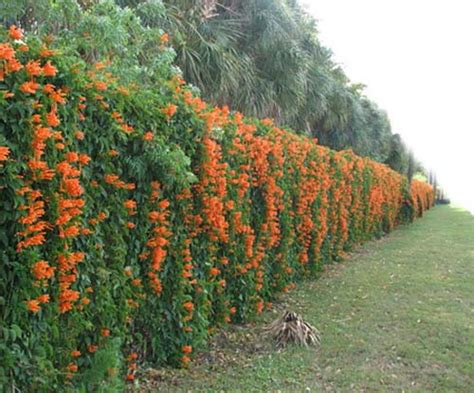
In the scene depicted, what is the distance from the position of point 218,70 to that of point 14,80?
5746 millimetres

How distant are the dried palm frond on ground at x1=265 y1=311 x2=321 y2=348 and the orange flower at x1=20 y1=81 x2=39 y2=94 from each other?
336 centimetres

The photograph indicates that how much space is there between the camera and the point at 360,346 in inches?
198

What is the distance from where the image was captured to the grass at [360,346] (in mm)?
4102

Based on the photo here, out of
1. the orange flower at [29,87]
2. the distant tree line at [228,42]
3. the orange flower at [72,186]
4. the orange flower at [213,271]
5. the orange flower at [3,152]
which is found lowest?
the orange flower at [213,271]

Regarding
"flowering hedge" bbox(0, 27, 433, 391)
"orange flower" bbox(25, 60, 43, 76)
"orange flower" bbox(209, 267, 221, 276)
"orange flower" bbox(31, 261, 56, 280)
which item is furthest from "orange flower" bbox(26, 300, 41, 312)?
"orange flower" bbox(209, 267, 221, 276)

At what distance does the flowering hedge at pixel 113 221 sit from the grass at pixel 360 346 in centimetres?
32

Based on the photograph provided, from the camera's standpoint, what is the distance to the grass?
4.10m

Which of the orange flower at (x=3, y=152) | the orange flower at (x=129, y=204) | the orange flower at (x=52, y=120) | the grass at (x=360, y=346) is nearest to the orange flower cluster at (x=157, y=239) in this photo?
the orange flower at (x=129, y=204)

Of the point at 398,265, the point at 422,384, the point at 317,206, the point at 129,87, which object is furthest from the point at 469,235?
the point at 129,87

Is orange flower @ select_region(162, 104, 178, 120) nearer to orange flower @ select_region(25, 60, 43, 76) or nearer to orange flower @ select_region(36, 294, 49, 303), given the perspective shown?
orange flower @ select_region(25, 60, 43, 76)

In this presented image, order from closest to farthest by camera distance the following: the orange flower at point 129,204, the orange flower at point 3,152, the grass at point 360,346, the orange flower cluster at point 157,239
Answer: the orange flower at point 3,152 < the orange flower at point 129,204 < the orange flower cluster at point 157,239 < the grass at point 360,346

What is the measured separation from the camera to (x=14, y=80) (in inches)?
106

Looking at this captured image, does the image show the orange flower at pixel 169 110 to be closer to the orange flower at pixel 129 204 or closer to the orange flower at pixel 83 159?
the orange flower at pixel 129 204

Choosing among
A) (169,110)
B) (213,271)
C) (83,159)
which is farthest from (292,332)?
(83,159)
